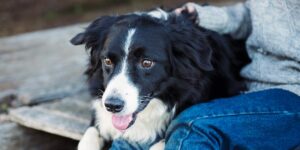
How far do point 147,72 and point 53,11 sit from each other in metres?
5.28

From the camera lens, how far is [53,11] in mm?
7719

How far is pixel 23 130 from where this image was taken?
144 inches

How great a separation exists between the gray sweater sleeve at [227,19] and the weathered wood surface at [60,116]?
991 mm

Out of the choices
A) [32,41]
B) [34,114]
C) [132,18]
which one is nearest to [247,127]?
[132,18]

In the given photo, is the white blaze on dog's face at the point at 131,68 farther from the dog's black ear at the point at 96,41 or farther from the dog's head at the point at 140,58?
the dog's black ear at the point at 96,41

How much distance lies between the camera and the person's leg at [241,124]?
2535 millimetres

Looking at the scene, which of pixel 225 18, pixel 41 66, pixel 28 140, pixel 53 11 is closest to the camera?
pixel 225 18

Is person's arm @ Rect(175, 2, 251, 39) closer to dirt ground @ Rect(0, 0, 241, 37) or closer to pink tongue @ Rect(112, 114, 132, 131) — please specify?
pink tongue @ Rect(112, 114, 132, 131)

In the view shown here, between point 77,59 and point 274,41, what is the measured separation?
2.35 metres

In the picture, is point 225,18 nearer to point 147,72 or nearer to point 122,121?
point 147,72

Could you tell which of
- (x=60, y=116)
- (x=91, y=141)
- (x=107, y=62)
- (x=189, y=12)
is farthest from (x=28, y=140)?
(x=189, y=12)

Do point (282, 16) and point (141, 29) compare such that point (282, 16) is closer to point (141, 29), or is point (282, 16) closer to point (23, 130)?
point (141, 29)

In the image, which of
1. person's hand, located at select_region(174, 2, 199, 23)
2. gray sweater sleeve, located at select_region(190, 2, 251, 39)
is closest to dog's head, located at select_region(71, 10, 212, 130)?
person's hand, located at select_region(174, 2, 199, 23)

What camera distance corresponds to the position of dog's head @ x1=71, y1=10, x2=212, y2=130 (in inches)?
103
